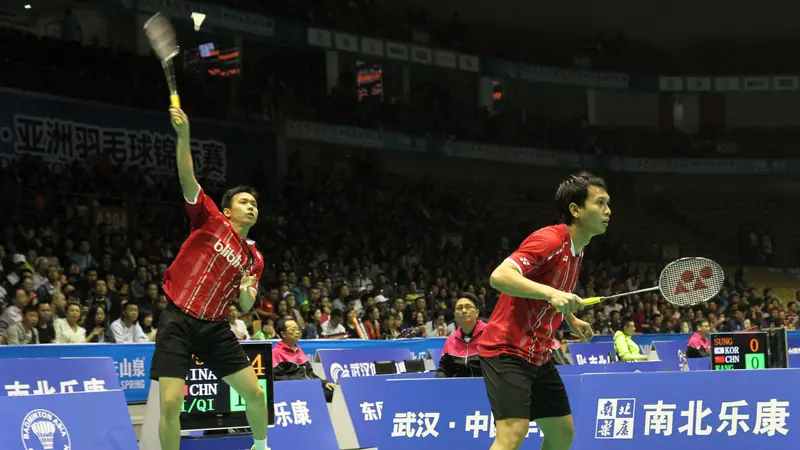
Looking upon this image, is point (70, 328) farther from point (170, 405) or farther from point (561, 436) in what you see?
point (561, 436)

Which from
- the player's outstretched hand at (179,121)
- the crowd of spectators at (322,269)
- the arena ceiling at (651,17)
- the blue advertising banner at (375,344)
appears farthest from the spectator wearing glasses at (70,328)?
the arena ceiling at (651,17)

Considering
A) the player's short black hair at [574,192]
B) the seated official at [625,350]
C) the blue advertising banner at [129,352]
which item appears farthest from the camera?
the seated official at [625,350]

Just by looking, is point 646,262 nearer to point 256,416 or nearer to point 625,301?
point 625,301

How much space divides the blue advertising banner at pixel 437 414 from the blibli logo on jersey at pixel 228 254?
6.98ft

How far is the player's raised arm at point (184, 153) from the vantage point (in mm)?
5949

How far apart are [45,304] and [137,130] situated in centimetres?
1017

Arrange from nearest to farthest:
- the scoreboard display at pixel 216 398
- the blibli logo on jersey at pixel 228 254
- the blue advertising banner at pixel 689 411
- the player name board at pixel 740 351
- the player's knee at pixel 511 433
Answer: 1. the player's knee at pixel 511 433
2. the blibli logo on jersey at pixel 228 254
3. the blue advertising banner at pixel 689 411
4. the scoreboard display at pixel 216 398
5. the player name board at pixel 740 351

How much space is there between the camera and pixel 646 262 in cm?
3173

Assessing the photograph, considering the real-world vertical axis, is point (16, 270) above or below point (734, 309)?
above

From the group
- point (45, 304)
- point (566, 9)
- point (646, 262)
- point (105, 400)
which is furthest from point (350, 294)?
point (566, 9)

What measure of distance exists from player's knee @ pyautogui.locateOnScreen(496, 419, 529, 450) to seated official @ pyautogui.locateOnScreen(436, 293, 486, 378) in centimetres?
478

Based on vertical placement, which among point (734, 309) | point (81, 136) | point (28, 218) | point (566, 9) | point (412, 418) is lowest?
point (734, 309)

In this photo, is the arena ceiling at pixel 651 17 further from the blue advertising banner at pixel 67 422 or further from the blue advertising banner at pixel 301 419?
the blue advertising banner at pixel 67 422

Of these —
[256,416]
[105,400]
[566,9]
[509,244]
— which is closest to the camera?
[256,416]
